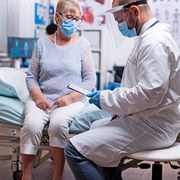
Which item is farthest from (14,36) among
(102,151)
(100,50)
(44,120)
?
(102,151)

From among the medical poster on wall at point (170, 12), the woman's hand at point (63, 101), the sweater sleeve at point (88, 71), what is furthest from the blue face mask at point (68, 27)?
the medical poster on wall at point (170, 12)

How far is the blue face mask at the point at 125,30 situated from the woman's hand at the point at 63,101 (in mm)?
600

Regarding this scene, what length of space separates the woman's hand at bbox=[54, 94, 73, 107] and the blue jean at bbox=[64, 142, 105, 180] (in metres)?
0.53

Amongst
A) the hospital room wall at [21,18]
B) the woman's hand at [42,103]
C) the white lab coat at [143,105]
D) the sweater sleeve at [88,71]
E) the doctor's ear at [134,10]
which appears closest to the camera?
the white lab coat at [143,105]

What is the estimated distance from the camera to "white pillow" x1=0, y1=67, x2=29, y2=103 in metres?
2.06

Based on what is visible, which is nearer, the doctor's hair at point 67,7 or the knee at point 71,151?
the knee at point 71,151

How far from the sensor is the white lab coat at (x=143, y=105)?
1.33 meters

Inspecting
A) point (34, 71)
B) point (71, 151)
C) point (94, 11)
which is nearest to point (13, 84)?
point (34, 71)

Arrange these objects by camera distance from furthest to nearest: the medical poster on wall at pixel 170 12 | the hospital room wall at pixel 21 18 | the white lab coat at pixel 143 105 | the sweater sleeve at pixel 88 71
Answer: the medical poster on wall at pixel 170 12
the hospital room wall at pixel 21 18
the sweater sleeve at pixel 88 71
the white lab coat at pixel 143 105

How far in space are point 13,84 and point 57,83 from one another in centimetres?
28

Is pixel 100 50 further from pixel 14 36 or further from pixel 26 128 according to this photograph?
A: pixel 26 128

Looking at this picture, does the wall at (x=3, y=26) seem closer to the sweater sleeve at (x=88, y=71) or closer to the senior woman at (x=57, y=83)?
the senior woman at (x=57, y=83)

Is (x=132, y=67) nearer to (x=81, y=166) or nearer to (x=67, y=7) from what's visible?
(x=81, y=166)

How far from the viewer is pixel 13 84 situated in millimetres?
2096
